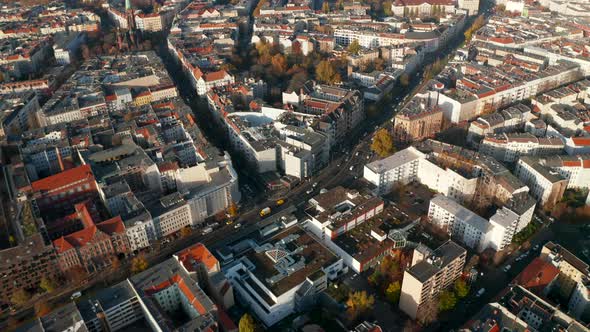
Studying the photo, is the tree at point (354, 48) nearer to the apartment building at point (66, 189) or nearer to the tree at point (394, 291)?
the apartment building at point (66, 189)

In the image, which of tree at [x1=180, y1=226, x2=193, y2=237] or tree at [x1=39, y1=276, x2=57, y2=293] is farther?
tree at [x1=180, y1=226, x2=193, y2=237]

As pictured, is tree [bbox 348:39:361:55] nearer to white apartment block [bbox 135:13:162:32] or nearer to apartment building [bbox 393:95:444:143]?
apartment building [bbox 393:95:444:143]

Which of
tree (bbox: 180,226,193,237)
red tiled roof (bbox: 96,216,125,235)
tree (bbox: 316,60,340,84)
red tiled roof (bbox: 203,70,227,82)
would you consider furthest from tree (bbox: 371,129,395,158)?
red tiled roof (bbox: 96,216,125,235)

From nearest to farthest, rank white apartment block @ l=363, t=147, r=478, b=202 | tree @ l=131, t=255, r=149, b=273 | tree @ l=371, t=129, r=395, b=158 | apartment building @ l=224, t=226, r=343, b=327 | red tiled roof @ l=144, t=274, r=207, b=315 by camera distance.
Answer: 1. red tiled roof @ l=144, t=274, r=207, b=315
2. apartment building @ l=224, t=226, r=343, b=327
3. tree @ l=131, t=255, r=149, b=273
4. white apartment block @ l=363, t=147, r=478, b=202
5. tree @ l=371, t=129, r=395, b=158

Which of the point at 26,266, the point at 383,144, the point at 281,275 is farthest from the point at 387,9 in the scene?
the point at 26,266

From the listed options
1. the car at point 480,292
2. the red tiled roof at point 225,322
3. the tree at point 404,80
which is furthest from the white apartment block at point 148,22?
the car at point 480,292

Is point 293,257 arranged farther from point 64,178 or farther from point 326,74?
point 326,74
